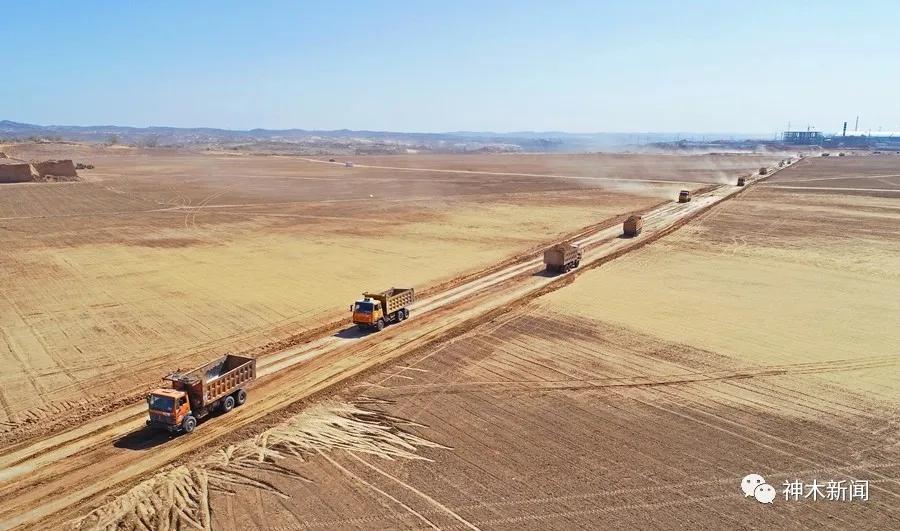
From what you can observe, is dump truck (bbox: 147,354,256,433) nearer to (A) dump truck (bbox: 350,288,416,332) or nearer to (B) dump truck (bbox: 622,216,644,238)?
(A) dump truck (bbox: 350,288,416,332)

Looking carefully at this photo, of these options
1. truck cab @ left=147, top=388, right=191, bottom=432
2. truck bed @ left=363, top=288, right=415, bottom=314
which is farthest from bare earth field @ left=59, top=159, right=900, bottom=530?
truck bed @ left=363, top=288, right=415, bottom=314

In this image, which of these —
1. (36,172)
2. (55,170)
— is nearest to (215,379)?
(36,172)

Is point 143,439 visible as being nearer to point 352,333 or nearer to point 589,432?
point 352,333

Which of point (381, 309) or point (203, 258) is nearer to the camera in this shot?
point (381, 309)

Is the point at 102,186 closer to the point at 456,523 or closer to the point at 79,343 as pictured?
the point at 79,343

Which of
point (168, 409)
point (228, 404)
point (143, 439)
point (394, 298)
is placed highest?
point (394, 298)

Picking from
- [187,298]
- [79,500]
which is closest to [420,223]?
[187,298]
